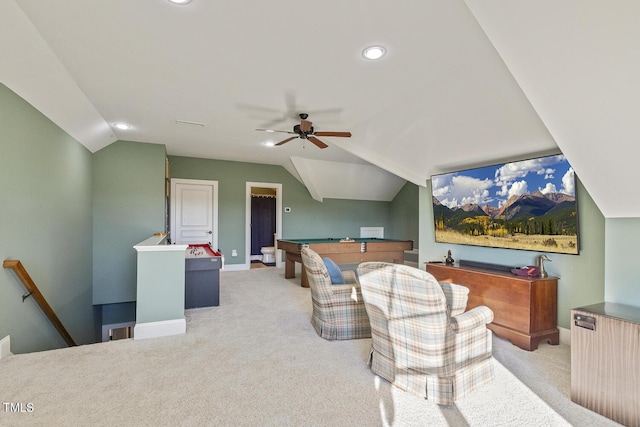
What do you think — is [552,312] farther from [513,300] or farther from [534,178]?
[534,178]

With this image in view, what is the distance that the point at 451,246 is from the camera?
14.6 feet

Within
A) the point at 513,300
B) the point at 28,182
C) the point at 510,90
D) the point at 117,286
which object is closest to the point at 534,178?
the point at 510,90

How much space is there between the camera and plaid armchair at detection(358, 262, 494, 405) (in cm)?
203

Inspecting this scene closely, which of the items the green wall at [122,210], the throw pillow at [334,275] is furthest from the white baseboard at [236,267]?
the throw pillow at [334,275]

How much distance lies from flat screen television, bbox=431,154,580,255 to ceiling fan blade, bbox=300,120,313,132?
79.3 inches

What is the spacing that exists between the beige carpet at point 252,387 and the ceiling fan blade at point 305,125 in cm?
237

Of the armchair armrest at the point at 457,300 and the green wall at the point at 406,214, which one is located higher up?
the green wall at the point at 406,214

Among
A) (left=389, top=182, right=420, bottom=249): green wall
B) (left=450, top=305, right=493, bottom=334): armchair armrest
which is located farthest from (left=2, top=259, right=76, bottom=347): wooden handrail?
(left=389, top=182, right=420, bottom=249): green wall

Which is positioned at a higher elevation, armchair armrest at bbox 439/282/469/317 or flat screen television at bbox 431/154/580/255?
flat screen television at bbox 431/154/580/255

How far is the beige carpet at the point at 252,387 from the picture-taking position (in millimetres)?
1877

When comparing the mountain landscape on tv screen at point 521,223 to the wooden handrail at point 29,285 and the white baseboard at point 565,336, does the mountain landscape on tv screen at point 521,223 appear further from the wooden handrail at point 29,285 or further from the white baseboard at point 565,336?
the wooden handrail at point 29,285

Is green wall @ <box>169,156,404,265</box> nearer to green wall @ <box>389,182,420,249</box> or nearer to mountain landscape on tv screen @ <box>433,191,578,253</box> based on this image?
green wall @ <box>389,182,420,249</box>

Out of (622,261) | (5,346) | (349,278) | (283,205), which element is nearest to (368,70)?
(349,278)

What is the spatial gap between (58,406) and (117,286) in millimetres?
3737
